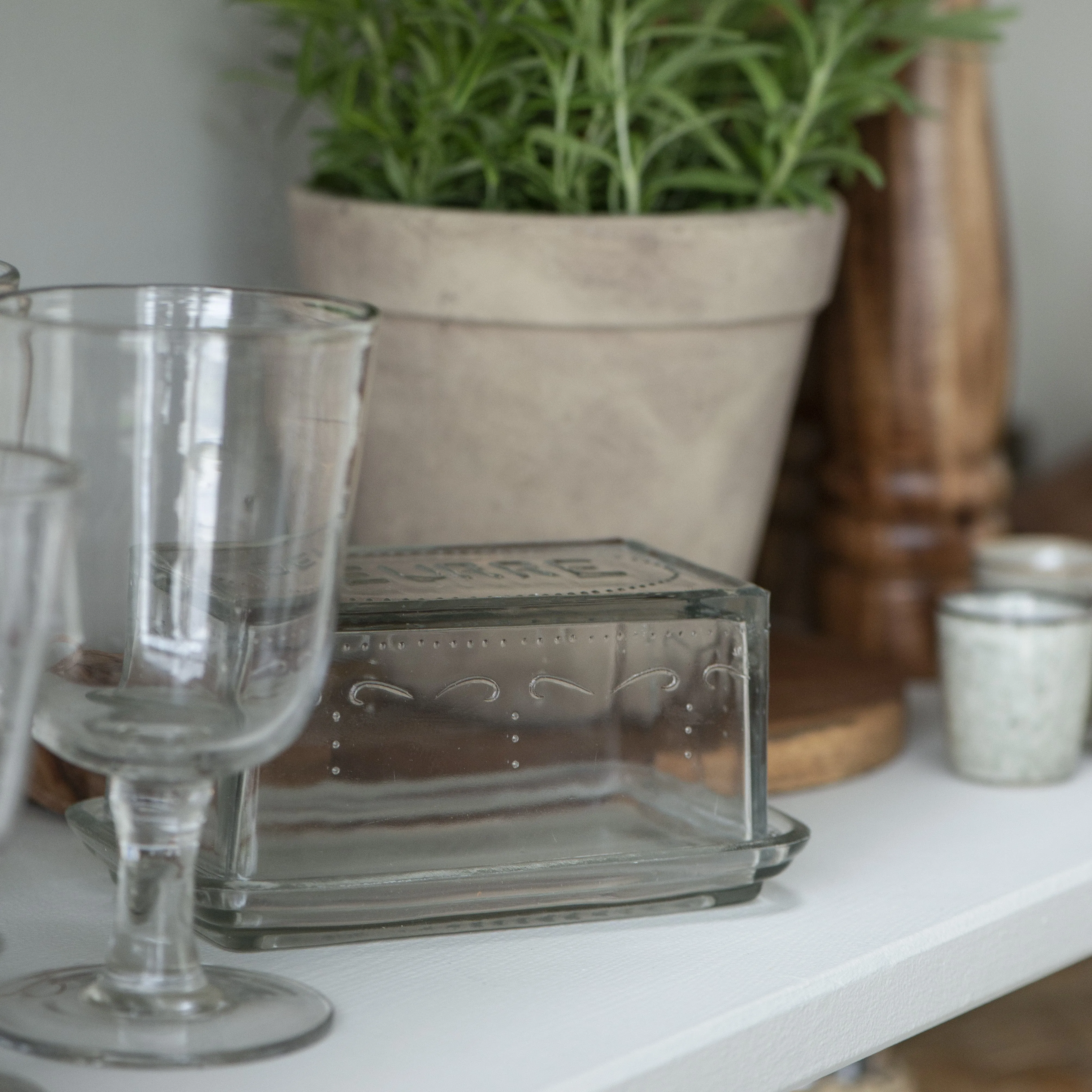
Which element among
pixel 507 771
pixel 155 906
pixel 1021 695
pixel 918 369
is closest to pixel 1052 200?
pixel 918 369

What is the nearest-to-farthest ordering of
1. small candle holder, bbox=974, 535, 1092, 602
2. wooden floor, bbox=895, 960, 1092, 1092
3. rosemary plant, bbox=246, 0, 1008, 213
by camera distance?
1. rosemary plant, bbox=246, 0, 1008, 213
2. small candle holder, bbox=974, 535, 1092, 602
3. wooden floor, bbox=895, 960, 1092, 1092

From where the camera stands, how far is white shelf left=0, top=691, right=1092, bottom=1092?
36 centimetres

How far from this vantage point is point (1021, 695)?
1.99 ft

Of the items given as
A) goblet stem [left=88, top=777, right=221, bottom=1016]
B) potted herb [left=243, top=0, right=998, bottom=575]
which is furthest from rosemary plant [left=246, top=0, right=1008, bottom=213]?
goblet stem [left=88, top=777, right=221, bottom=1016]

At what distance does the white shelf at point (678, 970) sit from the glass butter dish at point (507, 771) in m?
0.01

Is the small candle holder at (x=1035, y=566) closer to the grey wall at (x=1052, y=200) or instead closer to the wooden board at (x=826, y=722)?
the wooden board at (x=826, y=722)

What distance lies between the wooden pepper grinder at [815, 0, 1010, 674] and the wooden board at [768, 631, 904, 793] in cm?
10

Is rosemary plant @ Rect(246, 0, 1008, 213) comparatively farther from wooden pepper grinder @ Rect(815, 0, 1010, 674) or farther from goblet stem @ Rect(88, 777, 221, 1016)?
goblet stem @ Rect(88, 777, 221, 1016)

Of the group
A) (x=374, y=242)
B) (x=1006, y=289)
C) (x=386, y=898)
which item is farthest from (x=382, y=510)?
(x=1006, y=289)

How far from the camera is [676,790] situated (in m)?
0.48

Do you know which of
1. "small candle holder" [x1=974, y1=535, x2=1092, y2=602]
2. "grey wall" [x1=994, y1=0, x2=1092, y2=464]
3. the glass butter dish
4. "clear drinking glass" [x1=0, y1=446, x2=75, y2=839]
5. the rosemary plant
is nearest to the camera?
"clear drinking glass" [x1=0, y1=446, x2=75, y2=839]

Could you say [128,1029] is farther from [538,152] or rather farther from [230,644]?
[538,152]

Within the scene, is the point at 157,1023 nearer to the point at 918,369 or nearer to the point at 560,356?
the point at 560,356

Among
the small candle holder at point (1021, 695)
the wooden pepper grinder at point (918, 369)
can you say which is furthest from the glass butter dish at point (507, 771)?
the wooden pepper grinder at point (918, 369)
